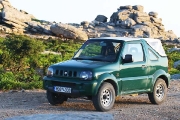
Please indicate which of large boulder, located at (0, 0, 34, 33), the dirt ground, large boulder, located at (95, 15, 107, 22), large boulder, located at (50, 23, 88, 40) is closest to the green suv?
the dirt ground

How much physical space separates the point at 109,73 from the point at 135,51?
1.38 m

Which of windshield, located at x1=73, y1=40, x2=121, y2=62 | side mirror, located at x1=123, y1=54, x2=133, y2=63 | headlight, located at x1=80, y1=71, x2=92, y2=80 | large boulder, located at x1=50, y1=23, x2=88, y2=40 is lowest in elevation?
headlight, located at x1=80, y1=71, x2=92, y2=80

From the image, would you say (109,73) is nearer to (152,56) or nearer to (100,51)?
(100,51)

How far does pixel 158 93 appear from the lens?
12086 millimetres

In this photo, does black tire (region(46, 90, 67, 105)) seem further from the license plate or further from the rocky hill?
the rocky hill

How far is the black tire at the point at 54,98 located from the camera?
11.0m

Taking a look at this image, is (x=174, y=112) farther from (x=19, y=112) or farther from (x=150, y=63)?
(x=19, y=112)

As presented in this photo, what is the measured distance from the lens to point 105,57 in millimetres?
10867

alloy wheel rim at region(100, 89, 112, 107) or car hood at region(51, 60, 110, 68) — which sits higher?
car hood at region(51, 60, 110, 68)

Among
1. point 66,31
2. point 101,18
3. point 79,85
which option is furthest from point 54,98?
point 101,18

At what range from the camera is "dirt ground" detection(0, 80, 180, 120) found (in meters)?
9.49

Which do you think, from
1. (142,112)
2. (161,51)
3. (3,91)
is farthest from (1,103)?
(161,51)

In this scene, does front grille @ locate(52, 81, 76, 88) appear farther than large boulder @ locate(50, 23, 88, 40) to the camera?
No

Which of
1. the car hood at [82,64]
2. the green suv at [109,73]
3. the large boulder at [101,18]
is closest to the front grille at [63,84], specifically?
the green suv at [109,73]
